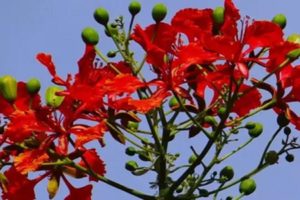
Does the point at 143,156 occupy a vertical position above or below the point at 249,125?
below

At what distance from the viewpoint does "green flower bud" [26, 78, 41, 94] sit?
10.7ft

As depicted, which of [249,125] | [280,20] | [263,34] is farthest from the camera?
[249,125]

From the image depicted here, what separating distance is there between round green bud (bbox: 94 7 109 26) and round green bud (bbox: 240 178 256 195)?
0.78 meters

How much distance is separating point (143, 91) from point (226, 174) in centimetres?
42

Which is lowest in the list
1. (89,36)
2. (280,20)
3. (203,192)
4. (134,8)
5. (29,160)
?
(29,160)

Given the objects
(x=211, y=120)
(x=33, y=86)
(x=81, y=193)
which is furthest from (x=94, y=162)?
(x=211, y=120)

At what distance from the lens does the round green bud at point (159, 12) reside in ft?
11.0

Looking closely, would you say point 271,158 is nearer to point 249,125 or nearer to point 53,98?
point 249,125

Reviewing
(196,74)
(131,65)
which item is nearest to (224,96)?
(196,74)

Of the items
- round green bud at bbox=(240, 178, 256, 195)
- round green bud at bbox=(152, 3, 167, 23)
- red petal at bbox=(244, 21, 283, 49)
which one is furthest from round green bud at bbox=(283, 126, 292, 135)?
round green bud at bbox=(152, 3, 167, 23)

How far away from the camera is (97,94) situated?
10.4 ft

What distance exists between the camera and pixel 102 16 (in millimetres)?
3467

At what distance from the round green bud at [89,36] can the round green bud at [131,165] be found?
0.49 m

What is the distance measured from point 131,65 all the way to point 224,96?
39 cm
